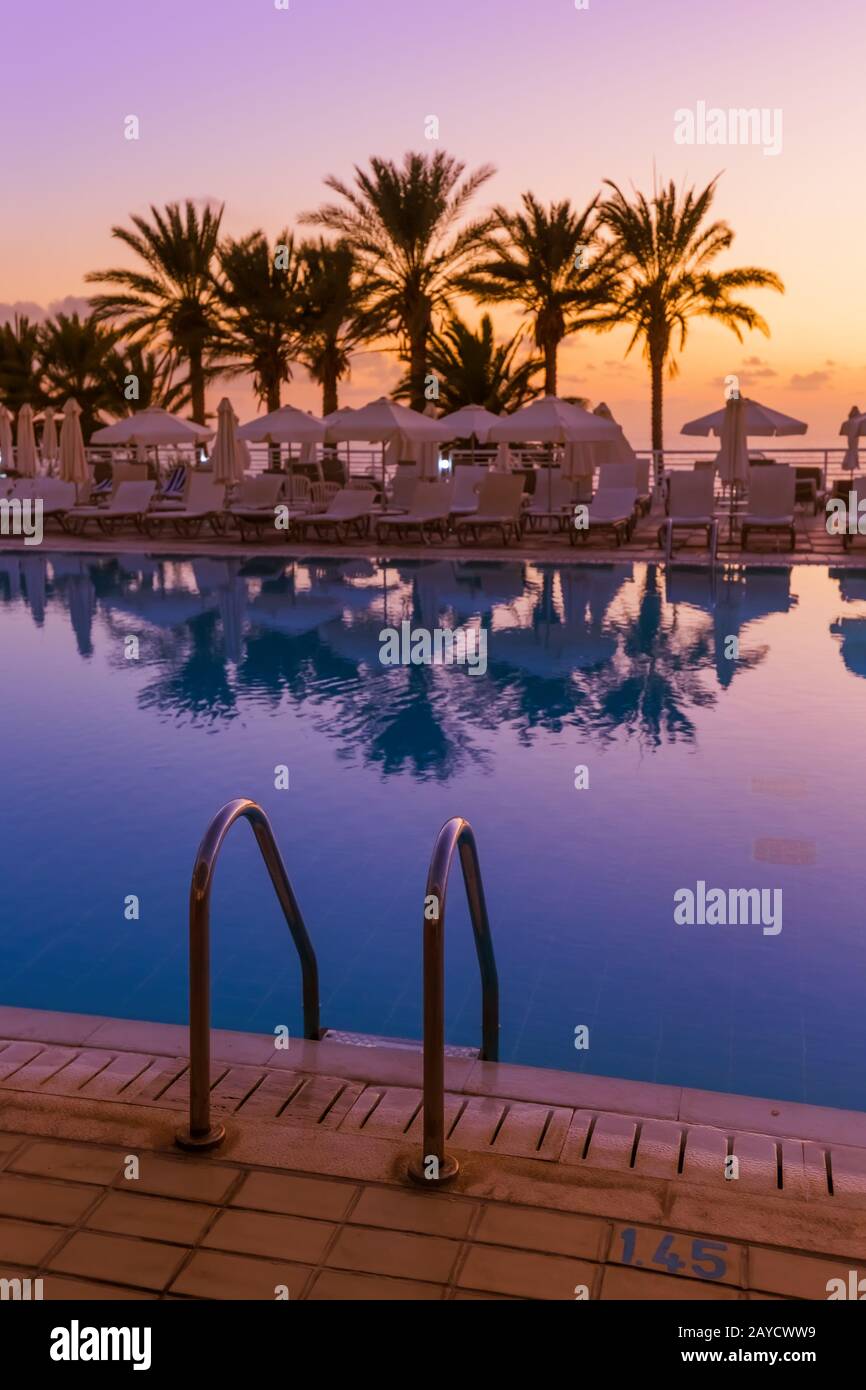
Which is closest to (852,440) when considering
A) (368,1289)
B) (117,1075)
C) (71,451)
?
(71,451)

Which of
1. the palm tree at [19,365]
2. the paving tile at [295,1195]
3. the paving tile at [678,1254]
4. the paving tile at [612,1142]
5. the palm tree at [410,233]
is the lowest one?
the paving tile at [612,1142]

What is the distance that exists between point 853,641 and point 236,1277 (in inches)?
402

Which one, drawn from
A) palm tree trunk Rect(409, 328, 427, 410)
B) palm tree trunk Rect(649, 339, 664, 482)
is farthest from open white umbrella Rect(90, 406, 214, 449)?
palm tree trunk Rect(649, 339, 664, 482)

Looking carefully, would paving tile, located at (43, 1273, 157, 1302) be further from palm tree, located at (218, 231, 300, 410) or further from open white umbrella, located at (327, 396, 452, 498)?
palm tree, located at (218, 231, 300, 410)

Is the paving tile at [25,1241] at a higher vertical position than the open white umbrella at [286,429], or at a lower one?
lower

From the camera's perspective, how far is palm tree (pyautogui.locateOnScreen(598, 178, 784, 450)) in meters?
28.6

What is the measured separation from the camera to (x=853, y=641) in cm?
1174

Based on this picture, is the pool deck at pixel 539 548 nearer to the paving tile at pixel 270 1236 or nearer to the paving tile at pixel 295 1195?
the paving tile at pixel 295 1195

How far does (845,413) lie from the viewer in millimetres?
27188

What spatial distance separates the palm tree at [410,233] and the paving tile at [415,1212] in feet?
89.2

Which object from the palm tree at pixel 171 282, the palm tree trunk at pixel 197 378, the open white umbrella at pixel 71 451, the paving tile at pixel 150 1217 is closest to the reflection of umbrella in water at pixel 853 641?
the paving tile at pixel 150 1217

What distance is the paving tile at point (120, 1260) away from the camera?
2596 mm

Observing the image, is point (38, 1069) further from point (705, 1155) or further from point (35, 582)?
point (35, 582)
